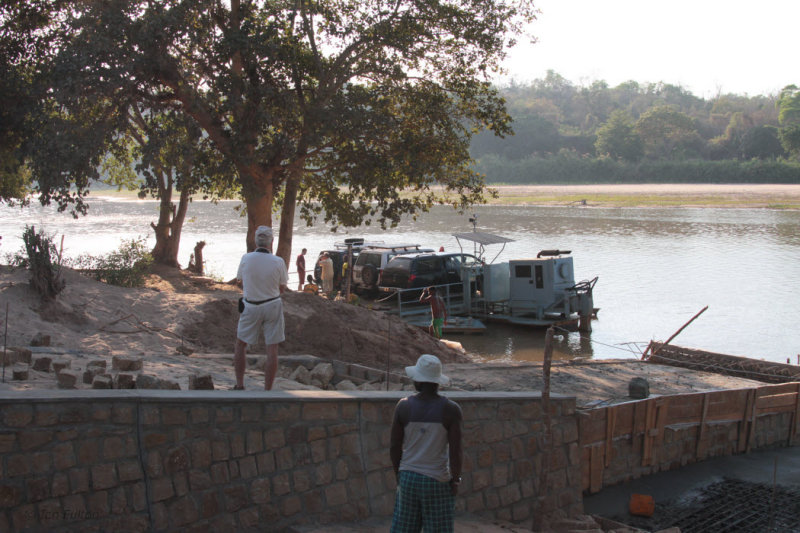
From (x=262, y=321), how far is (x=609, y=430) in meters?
5.86

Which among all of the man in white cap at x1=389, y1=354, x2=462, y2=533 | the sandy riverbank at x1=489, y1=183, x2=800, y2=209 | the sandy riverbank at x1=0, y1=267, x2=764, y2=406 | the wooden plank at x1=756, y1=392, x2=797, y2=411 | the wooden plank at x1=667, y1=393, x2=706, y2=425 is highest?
the sandy riverbank at x1=489, y1=183, x2=800, y2=209

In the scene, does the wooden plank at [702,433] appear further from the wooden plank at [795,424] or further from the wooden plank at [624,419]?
the wooden plank at [795,424]

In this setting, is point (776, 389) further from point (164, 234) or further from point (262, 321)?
point (164, 234)

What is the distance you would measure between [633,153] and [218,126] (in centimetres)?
8897

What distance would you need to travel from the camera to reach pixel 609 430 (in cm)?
1106

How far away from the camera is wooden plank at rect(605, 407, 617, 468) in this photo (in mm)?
11031

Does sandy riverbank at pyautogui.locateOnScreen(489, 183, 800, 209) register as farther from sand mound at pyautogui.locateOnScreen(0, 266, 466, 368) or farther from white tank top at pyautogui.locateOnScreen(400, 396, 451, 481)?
white tank top at pyautogui.locateOnScreen(400, 396, 451, 481)

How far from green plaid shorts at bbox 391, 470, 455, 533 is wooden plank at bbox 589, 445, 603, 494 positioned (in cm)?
645

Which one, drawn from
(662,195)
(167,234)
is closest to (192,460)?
(167,234)

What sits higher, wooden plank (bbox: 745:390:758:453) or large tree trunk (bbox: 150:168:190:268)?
large tree trunk (bbox: 150:168:190:268)

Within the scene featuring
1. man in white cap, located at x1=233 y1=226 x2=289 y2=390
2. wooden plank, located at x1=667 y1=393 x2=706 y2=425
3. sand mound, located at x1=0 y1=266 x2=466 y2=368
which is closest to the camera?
man in white cap, located at x1=233 y1=226 x2=289 y2=390

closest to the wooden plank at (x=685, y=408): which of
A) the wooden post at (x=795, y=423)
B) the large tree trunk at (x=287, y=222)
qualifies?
the wooden post at (x=795, y=423)

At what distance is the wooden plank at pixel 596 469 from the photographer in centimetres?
1091

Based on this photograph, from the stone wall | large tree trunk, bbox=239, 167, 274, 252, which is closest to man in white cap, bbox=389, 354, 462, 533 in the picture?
the stone wall
